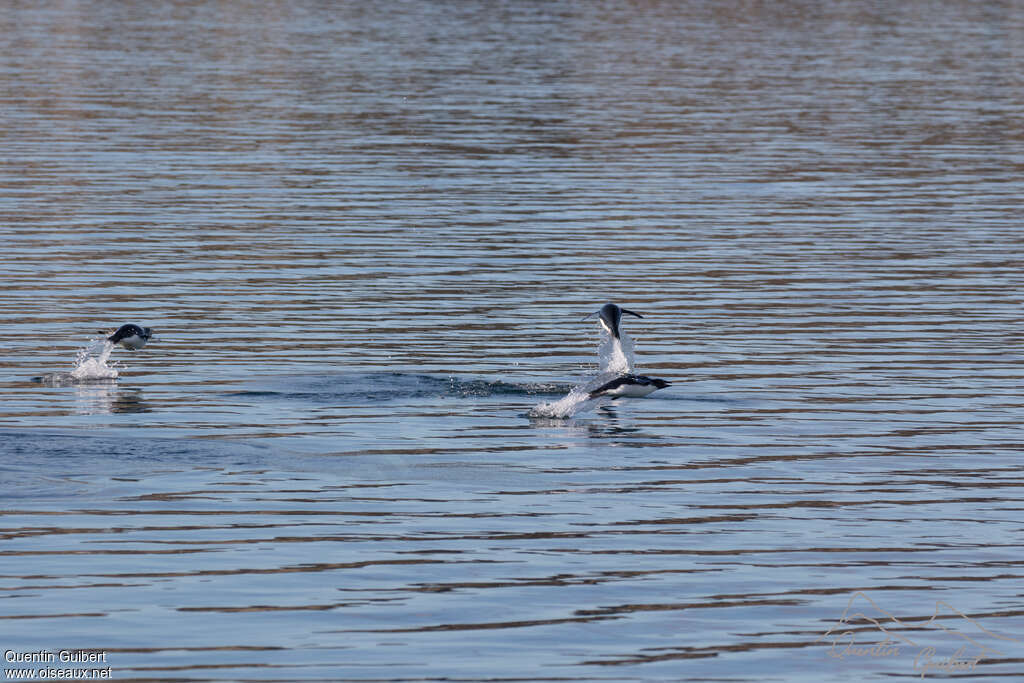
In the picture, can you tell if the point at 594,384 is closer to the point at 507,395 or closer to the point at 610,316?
the point at 610,316

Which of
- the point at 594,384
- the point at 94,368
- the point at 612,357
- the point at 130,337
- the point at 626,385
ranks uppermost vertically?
the point at 130,337

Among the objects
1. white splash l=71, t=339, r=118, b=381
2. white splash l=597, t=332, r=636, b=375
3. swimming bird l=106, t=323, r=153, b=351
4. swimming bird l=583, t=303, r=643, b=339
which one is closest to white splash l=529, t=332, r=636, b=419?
white splash l=597, t=332, r=636, b=375

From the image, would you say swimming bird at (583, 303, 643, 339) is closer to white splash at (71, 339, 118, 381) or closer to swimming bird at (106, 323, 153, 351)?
swimming bird at (106, 323, 153, 351)

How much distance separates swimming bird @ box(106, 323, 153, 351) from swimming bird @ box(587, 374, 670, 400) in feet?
18.5

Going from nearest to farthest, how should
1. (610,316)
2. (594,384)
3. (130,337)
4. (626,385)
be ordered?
(626,385) < (610,316) < (594,384) < (130,337)

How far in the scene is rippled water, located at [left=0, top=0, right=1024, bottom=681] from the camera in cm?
1273

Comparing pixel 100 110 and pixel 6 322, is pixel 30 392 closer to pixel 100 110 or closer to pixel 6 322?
pixel 6 322

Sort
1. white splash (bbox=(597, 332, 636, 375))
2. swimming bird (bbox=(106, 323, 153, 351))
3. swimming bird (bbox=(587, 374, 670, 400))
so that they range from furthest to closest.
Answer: swimming bird (bbox=(106, 323, 153, 351)) → white splash (bbox=(597, 332, 636, 375)) → swimming bird (bbox=(587, 374, 670, 400))

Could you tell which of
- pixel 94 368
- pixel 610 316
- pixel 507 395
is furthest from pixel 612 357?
pixel 94 368

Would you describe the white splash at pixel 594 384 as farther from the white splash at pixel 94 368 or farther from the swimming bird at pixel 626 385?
the white splash at pixel 94 368

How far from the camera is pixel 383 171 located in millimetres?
43625

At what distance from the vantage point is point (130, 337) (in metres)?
22.5

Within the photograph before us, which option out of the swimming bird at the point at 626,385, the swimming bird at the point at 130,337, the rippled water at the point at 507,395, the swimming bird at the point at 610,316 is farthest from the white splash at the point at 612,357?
the swimming bird at the point at 130,337

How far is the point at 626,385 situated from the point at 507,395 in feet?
4.88
